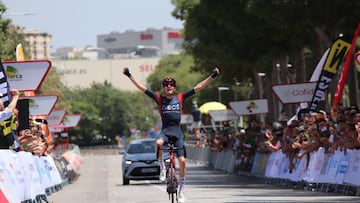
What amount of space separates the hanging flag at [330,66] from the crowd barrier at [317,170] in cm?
190

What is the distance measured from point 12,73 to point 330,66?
10045 mm

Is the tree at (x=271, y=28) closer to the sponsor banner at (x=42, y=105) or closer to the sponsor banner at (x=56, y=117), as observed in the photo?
the sponsor banner at (x=56, y=117)

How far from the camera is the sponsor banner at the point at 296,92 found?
34188 millimetres

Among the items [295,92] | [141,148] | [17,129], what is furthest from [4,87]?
[141,148]

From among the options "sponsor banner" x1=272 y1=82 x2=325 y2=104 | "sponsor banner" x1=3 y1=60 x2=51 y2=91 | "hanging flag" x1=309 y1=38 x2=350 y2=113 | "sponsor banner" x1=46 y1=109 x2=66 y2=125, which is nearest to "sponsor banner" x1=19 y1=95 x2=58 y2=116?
"sponsor banner" x1=272 y1=82 x2=325 y2=104

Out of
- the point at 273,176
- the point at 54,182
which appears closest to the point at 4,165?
the point at 54,182

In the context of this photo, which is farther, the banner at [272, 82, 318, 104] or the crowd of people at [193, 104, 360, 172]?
the banner at [272, 82, 318, 104]

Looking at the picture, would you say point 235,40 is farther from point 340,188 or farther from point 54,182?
point 340,188

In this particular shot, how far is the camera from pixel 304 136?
30.5 m

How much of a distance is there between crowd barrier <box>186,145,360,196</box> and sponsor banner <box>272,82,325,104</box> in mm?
1602

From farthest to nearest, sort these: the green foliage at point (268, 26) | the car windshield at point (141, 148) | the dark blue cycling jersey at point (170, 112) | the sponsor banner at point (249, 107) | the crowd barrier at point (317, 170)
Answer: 1. the sponsor banner at point (249, 107)
2. the car windshield at point (141, 148)
3. the green foliage at point (268, 26)
4. the crowd barrier at point (317, 170)
5. the dark blue cycling jersey at point (170, 112)

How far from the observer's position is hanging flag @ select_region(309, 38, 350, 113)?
1268 inches

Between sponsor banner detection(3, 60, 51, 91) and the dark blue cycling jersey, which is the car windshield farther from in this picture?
the dark blue cycling jersey

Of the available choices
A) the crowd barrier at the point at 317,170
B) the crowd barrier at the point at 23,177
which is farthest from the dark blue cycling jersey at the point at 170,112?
the crowd barrier at the point at 317,170
